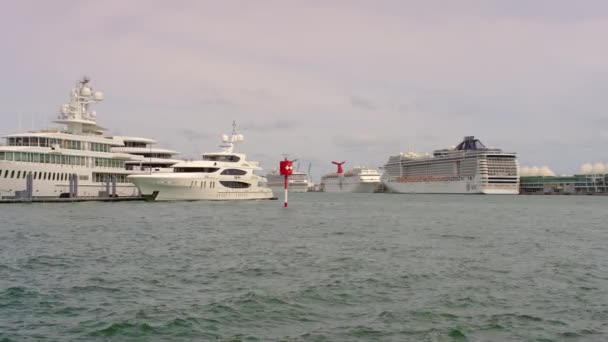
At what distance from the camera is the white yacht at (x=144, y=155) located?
74.1 meters

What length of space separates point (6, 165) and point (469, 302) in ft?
178

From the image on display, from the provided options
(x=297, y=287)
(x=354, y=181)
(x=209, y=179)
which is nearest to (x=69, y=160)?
(x=209, y=179)

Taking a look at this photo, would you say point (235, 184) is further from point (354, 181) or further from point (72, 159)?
point (354, 181)

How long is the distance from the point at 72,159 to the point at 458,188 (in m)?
99.2

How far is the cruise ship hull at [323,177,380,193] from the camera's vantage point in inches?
6914

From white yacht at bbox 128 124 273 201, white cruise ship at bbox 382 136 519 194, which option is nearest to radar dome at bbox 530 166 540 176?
white cruise ship at bbox 382 136 519 194

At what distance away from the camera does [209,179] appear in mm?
64125

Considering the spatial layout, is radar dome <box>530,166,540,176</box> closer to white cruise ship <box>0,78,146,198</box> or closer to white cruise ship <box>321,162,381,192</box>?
white cruise ship <box>321,162,381,192</box>

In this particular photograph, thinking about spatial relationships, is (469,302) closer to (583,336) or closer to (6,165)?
(583,336)

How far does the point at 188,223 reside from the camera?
35969mm

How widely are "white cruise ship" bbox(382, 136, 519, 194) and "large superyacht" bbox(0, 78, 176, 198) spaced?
84772 millimetres

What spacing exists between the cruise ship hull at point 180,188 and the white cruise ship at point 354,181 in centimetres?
11170

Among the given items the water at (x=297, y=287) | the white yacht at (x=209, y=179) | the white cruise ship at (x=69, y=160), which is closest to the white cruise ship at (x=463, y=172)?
the white yacht at (x=209, y=179)

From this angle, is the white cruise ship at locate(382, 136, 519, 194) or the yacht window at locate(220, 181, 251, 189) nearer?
the yacht window at locate(220, 181, 251, 189)
